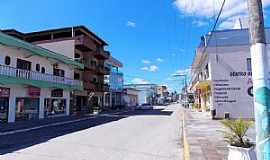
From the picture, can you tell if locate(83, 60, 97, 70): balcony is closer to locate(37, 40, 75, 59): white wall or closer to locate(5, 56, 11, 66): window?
locate(37, 40, 75, 59): white wall

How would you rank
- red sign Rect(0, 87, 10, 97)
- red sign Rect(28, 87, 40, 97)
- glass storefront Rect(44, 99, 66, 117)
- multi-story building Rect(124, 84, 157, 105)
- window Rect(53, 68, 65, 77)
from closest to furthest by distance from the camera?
red sign Rect(0, 87, 10, 97)
red sign Rect(28, 87, 40, 97)
glass storefront Rect(44, 99, 66, 117)
window Rect(53, 68, 65, 77)
multi-story building Rect(124, 84, 157, 105)

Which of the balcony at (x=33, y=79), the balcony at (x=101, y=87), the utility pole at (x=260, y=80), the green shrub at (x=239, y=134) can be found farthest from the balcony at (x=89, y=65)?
the utility pole at (x=260, y=80)

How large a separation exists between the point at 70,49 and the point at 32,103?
1296 cm

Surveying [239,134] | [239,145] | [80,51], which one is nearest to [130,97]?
[80,51]

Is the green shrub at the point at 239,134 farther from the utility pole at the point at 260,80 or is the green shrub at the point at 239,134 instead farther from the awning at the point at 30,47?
the awning at the point at 30,47

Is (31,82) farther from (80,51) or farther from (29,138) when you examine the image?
(80,51)

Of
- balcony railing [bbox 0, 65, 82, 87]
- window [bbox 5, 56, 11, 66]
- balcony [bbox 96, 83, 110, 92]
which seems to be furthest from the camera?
balcony [bbox 96, 83, 110, 92]

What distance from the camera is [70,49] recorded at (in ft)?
130

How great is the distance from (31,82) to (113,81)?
34927mm

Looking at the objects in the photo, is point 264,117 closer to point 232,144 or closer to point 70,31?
point 232,144

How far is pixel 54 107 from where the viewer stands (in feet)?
109

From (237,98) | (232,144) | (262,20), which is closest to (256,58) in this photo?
(262,20)

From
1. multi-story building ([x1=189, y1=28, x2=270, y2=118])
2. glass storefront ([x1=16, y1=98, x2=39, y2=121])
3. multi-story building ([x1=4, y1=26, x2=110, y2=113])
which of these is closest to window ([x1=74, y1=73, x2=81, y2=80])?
multi-story building ([x1=4, y1=26, x2=110, y2=113])

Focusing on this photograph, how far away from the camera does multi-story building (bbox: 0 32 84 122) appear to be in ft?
78.5
